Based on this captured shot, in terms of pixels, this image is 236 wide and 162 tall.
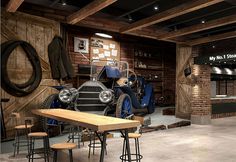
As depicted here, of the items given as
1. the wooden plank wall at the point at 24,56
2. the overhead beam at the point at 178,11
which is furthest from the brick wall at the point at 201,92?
the wooden plank wall at the point at 24,56

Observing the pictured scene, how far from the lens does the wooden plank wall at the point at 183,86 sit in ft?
28.4

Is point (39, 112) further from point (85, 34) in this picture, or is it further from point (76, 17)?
point (85, 34)

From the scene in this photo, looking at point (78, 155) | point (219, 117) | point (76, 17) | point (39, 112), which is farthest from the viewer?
point (219, 117)

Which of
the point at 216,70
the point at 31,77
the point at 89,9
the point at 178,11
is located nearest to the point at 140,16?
the point at 178,11

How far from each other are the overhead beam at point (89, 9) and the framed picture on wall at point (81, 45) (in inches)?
→ 109

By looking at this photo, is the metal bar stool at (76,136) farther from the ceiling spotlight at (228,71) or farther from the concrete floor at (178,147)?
the ceiling spotlight at (228,71)

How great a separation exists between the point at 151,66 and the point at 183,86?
317 cm

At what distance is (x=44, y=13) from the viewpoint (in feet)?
22.9

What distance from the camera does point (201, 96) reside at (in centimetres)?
828

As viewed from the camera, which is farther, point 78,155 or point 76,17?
point 76,17

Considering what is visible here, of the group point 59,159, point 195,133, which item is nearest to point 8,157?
point 59,159

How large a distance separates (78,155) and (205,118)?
5251mm

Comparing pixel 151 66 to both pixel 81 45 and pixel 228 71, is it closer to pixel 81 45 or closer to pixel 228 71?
pixel 228 71

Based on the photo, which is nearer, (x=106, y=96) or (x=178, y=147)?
(x=178, y=147)
